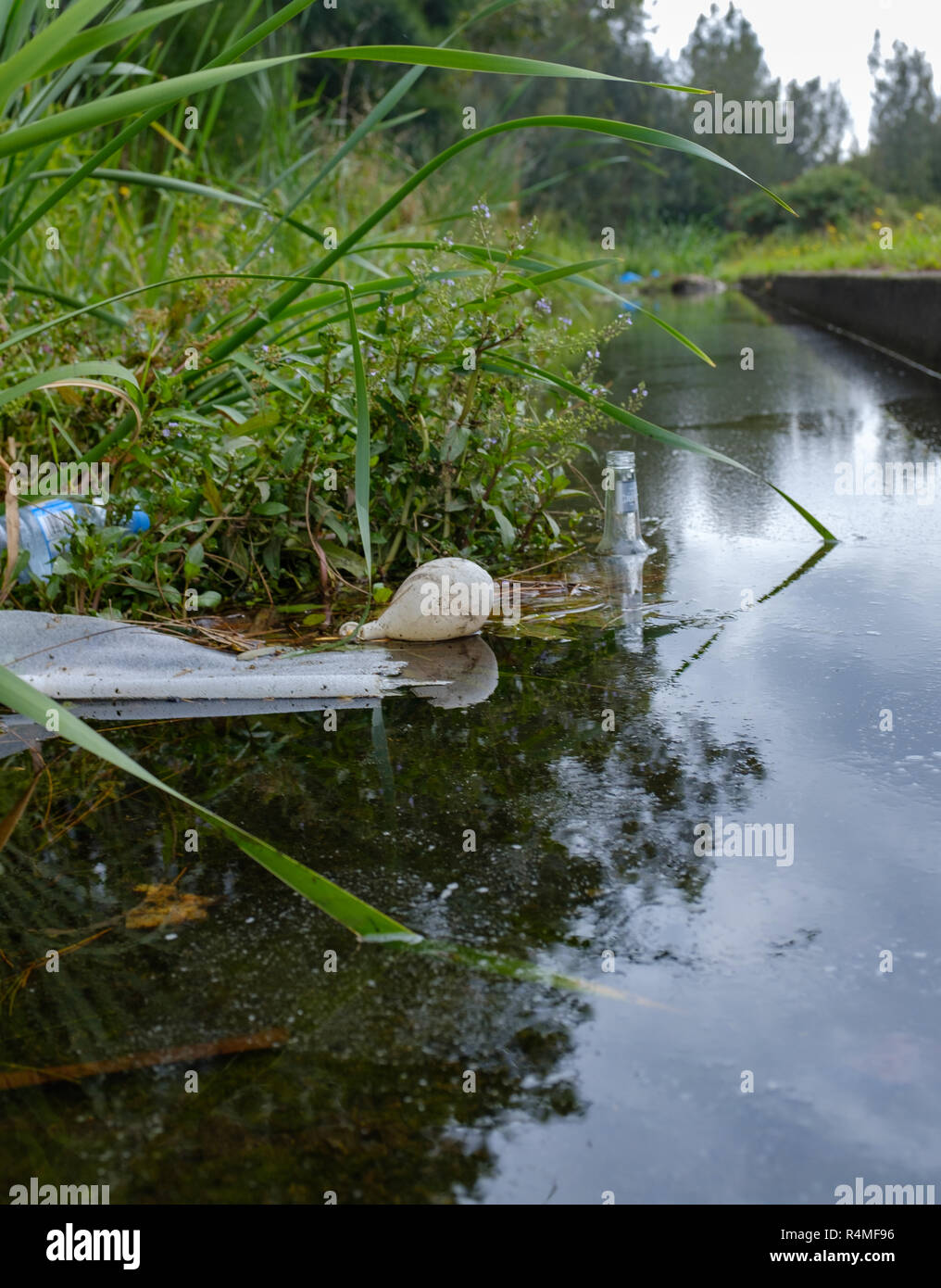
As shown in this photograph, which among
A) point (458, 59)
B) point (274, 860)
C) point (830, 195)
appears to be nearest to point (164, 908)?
point (274, 860)

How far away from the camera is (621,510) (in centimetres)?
343

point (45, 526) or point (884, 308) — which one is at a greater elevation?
point (884, 308)

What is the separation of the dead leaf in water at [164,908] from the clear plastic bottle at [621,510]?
196 cm

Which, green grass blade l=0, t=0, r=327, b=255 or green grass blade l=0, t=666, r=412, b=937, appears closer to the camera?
green grass blade l=0, t=666, r=412, b=937

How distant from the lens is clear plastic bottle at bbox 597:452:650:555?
3402mm

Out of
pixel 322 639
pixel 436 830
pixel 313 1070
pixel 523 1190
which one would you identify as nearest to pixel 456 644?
pixel 322 639

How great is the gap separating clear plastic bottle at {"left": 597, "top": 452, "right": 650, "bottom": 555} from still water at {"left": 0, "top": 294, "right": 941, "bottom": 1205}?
0.69 meters

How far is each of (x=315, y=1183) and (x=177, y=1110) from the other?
7.2 inches

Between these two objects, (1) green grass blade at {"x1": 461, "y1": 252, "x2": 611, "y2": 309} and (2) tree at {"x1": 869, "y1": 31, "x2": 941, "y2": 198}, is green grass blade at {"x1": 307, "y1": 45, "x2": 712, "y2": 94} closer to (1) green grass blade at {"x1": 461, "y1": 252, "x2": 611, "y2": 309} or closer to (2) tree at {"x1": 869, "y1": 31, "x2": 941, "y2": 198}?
(1) green grass blade at {"x1": 461, "y1": 252, "x2": 611, "y2": 309}

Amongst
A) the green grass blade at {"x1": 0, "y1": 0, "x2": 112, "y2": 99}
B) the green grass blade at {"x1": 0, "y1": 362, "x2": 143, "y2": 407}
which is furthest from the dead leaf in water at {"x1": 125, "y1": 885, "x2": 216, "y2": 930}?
the green grass blade at {"x1": 0, "y1": 0, "x2": 112, "y2": 99}

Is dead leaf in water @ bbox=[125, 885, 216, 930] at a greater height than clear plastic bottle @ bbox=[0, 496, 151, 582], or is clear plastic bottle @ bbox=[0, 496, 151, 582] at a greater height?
clear plastic bottle @ bbox=[0, 496, 151, 582]

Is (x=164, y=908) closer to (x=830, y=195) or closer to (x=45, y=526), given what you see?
(x=45, y=526)

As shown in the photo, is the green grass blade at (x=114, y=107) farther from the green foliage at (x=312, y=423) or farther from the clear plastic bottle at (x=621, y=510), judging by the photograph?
the clear plastic bottle at (x=621, y=510)

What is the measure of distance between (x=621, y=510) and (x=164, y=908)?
6.84 feet
